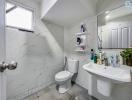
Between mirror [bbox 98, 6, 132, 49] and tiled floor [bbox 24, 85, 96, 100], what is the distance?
1.20m

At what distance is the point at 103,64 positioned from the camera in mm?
1652

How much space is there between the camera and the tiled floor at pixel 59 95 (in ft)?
6.15

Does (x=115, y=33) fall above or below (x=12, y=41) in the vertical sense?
above

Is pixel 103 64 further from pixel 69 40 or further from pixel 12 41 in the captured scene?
pixel 12 41

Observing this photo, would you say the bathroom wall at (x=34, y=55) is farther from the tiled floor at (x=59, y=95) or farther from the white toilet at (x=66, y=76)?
the white toilet at (x=66, y=76)

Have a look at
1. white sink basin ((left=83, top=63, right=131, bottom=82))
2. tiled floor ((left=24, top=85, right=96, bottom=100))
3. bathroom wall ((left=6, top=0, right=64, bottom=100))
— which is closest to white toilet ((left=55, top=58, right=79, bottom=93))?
tiled floor ((left=24, top=85, right=96, bottom=100))

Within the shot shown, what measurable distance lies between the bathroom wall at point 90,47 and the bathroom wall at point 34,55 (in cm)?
27

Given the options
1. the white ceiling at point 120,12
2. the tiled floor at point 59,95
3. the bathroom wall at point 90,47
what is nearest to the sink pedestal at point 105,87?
the bathroom wall at point 90,47

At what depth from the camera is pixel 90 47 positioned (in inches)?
82.4

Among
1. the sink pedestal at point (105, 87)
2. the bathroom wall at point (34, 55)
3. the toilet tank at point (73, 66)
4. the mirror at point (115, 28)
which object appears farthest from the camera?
the toilet tank at point (73, 66)

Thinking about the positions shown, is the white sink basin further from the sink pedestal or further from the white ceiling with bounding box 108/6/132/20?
the white ceiling with bounding box 108/6/132/20

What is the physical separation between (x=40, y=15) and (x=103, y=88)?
213 cm

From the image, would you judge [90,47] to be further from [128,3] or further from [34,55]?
[34,55]

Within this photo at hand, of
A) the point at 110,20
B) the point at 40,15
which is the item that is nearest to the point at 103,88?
the point at 110,20
